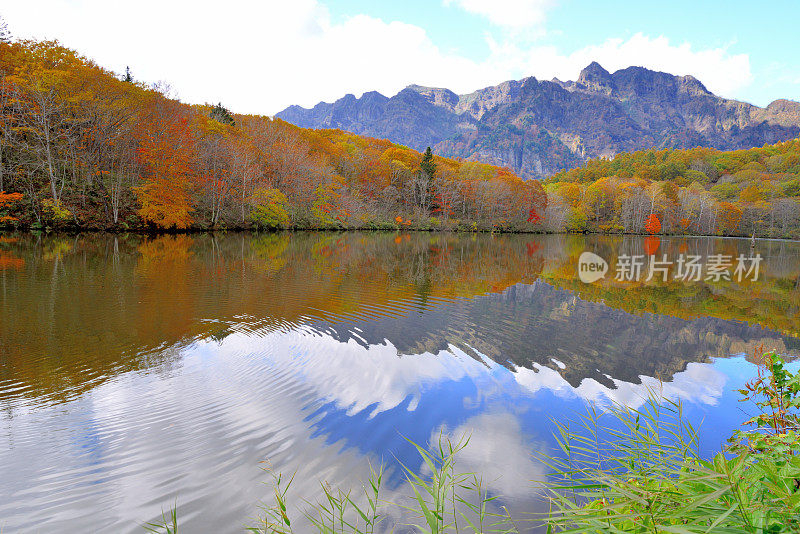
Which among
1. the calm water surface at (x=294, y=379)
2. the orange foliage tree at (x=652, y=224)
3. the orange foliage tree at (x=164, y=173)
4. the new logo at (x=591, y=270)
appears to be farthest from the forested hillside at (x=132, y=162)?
the orange foliage tree at (x=652, y=224)

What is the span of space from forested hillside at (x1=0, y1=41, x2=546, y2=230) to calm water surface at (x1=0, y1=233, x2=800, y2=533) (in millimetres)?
20114

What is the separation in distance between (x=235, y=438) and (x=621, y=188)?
89209mm

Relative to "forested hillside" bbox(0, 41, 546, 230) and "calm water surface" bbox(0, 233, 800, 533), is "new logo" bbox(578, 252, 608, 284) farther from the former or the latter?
"forested hillside" bbox(0, 41, 546, 230)

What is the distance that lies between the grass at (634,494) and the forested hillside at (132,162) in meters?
32.6

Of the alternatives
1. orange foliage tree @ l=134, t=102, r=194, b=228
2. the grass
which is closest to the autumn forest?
orange foliage tree @ l=134, t=102, r=194, b=228

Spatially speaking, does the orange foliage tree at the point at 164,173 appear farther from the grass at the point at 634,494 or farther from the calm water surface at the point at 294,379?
the grass at the point at 634,494

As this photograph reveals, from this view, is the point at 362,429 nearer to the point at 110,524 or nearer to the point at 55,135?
the point at 110,524

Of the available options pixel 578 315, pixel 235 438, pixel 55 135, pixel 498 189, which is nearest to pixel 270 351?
Answer: pixel 235 438

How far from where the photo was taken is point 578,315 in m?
9.87

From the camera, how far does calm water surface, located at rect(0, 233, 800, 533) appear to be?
10.7 ft

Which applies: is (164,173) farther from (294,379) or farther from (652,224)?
(652,224)

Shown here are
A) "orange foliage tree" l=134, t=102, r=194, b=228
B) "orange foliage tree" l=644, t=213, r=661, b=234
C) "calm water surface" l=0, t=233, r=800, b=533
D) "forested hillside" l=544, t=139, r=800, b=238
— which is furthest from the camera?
"orange foliage tree" l=644, t=213, r=661, b=234

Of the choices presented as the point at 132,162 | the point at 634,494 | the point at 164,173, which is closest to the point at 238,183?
the point at 164,173

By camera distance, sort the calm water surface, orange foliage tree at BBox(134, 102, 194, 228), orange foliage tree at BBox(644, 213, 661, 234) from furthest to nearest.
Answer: orange foliage tree at BBox(644, 213, 661, 234)
orange foliage tree at BBox(134, 102, 194, 228)
the calm water surface
